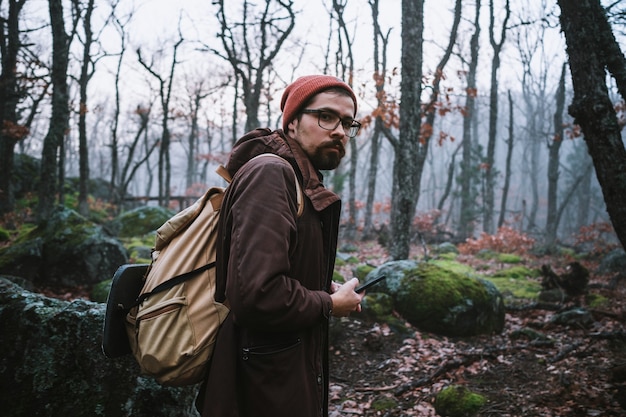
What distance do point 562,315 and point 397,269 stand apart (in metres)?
2.80

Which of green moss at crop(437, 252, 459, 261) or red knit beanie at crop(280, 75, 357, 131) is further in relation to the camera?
green moss at crop(437, 252, 459, 261)

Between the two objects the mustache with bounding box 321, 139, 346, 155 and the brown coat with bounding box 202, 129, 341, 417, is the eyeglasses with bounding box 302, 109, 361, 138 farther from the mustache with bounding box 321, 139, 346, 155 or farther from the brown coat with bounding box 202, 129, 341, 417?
the brown coat with bounding box 202, 129, 341, 417

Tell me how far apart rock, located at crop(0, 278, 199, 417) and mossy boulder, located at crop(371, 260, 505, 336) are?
4.59m

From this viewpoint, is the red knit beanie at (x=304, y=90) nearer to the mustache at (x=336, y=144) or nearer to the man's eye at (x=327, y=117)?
the man's eye at (x=327, y=117)

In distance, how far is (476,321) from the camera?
616 centimetres

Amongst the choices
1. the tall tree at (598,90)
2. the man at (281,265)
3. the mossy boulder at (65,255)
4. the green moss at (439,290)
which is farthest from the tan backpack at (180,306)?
the mossy boulder at (65,255)

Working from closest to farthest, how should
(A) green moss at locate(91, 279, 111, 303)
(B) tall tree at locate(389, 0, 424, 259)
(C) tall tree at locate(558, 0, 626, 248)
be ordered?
(C) tall tree at locate(558, 0, 626, 248), (A) green moss at locate(91, 279, 111, 303), (B) tall tree at locate(389, 0, 424, 259)

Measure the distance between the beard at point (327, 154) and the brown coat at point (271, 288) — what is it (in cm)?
10

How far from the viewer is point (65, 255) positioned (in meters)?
6.97

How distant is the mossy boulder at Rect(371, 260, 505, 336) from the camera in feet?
20.1

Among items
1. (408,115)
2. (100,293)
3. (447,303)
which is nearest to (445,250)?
(408,115)

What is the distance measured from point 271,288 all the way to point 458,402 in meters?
3.47

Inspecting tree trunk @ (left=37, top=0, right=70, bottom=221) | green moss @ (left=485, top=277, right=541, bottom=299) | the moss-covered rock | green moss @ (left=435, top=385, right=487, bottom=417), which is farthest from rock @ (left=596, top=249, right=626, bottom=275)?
tree trunk @ (left=37, top=0, right=70, bottom=221)

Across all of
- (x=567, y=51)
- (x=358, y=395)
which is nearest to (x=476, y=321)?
(x=358, y=395)
